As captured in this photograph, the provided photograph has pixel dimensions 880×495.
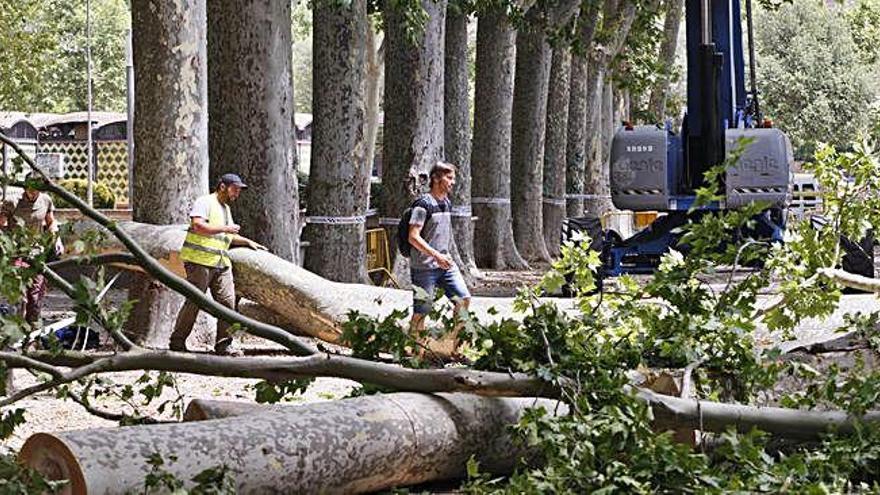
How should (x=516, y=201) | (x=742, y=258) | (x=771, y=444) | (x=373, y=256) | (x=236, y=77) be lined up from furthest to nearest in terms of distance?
(x=516, y=201)
(x=373, y=256)
(x=236, y=77)
(x=742, y=258)
(x=771, y=444)

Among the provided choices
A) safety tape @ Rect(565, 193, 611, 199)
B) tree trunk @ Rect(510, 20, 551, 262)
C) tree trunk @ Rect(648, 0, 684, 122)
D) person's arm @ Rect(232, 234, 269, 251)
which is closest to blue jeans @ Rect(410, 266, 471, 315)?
person's arm @ Rect(232, 234, 269, 251)

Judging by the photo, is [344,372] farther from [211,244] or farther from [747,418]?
[211,244]

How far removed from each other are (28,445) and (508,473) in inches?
99.8

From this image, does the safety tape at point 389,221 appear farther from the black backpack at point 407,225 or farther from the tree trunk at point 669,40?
the tree trunk at point 669,40

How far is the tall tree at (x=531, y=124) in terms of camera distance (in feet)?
103

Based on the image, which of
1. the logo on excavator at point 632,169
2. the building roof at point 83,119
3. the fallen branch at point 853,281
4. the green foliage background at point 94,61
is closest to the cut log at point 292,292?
the fallen branch at point 853,281

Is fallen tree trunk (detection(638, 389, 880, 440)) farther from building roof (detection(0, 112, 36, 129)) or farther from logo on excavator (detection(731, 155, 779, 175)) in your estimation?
building roof (detection(0, 112, 36, 129))

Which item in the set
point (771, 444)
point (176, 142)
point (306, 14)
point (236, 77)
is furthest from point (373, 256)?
point (306, 14)

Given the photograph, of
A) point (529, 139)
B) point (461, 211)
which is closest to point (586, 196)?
point (529, 139)

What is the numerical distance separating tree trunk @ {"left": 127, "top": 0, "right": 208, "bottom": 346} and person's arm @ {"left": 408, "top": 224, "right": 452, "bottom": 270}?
2670 millimetres

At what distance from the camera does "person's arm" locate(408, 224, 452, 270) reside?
14.1m

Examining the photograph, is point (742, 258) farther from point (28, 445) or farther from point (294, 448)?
point (28, 445)

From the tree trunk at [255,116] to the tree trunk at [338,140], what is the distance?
2496 millimetres

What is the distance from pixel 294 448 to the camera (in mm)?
7535
